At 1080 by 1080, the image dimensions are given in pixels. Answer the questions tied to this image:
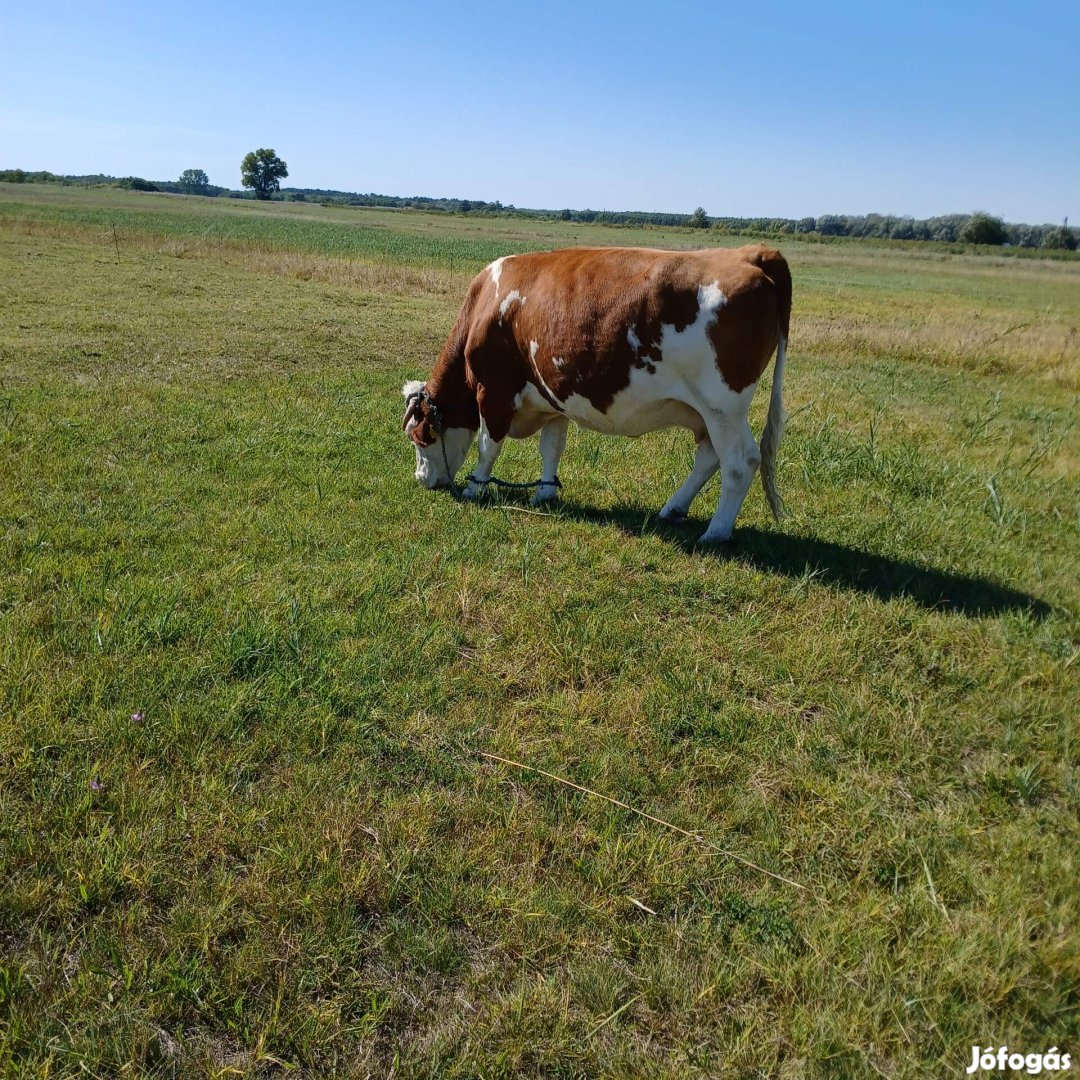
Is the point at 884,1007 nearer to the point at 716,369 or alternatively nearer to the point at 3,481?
the point at 716,369

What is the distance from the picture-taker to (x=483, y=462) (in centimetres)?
649

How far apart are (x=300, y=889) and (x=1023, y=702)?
3.39 m

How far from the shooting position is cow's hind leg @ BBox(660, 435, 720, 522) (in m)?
5.78

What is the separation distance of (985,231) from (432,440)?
8925 cm

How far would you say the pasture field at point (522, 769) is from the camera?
2184mm

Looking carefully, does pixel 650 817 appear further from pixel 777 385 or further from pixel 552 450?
pixel 552 450

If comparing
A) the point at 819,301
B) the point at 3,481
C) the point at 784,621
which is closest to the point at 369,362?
the point at 3,481

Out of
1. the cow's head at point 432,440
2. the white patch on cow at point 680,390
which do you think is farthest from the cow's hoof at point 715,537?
the cow's head at point 432,440

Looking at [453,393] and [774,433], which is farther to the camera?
[453,393]

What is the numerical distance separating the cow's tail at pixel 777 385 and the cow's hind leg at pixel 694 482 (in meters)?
0.44

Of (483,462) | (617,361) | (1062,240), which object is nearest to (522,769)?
(617,361)

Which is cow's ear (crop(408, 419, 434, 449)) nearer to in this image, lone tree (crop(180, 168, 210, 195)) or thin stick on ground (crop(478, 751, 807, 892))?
thin stick on ground (crop(478, 751, 807, 892))

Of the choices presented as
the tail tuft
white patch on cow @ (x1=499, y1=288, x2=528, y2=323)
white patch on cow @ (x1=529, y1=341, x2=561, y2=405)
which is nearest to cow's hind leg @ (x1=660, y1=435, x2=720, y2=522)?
the tail tuft

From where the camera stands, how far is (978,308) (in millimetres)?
25906
